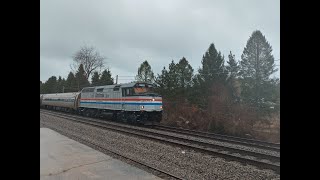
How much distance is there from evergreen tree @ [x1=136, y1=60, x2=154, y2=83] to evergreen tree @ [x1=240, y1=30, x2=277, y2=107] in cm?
687

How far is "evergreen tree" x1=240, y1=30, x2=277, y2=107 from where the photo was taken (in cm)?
893

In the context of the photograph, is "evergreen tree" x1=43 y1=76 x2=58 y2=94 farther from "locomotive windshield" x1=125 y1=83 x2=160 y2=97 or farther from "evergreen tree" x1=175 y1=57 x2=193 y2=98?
"evergreen tree" x1=175 y1=57 x2=193 y2=98

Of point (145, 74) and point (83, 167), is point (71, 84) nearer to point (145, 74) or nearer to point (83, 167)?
point (145, 74)

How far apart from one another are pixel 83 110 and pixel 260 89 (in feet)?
57.1

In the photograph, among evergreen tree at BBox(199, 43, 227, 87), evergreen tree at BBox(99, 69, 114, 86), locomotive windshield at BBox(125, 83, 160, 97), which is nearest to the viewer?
evergreen tree at BBox(199, 43, 227, 87)

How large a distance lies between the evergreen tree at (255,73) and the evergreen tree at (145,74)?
6.87 meters

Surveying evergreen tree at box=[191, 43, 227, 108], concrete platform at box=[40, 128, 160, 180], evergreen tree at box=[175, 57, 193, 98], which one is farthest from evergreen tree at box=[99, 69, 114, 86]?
concrete platform at box=[40, 128, 160, 180]

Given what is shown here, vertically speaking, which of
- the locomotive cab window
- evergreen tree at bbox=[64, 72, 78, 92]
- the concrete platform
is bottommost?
the concrete platform

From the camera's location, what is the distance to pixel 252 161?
7.07m

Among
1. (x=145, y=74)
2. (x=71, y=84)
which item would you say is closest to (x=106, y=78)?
(x=71, y=84)

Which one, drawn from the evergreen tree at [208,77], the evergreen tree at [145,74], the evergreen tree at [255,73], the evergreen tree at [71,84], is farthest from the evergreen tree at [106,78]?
the evergreen tree at [255,73]

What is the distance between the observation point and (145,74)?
17953 mm

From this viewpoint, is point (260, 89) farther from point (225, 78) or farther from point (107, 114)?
point (107, 114)
